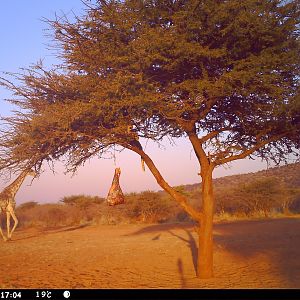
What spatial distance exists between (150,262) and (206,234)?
11.6 ft

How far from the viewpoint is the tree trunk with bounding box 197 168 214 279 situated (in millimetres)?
11344

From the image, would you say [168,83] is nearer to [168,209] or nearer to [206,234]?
[206,234]

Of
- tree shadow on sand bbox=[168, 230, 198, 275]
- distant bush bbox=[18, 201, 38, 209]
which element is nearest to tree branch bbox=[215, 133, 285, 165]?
tree shadow on sand bbox=[168, 230, 198, 275]

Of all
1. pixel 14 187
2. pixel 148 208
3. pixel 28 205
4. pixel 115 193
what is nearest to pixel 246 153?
pixel 115 193

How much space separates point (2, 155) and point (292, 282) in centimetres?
776

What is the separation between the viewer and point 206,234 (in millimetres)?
11461

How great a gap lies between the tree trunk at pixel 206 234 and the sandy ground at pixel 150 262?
1.05 feet

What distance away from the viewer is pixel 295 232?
21203 mm

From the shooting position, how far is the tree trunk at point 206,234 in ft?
37.2

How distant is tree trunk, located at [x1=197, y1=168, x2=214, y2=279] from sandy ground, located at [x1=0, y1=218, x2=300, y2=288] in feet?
1.05
